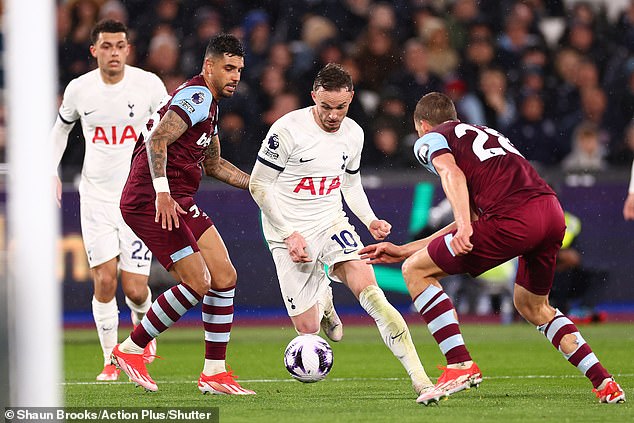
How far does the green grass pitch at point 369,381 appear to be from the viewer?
6.38 m

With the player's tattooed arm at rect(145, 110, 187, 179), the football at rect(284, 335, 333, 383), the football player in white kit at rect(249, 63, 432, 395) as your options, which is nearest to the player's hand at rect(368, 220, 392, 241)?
the football player in white kit at rect(249, 63, 432, 395)

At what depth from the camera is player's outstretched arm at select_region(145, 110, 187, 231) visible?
7.21m

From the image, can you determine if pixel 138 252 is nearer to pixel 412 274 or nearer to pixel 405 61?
pixel 412 274

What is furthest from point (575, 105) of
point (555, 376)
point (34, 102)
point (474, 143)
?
point (34, 102)

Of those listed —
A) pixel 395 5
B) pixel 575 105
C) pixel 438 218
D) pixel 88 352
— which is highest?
pixel 395 5

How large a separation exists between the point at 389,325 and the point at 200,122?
171cm

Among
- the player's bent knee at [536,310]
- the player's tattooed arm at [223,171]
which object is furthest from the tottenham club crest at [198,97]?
the player's bent knee at [536,310]

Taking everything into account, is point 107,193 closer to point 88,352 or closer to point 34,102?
point 88,352

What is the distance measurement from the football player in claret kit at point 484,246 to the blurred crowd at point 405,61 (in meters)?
6.47

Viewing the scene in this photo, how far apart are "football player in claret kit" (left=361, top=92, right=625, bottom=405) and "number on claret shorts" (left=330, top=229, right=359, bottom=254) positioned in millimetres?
662

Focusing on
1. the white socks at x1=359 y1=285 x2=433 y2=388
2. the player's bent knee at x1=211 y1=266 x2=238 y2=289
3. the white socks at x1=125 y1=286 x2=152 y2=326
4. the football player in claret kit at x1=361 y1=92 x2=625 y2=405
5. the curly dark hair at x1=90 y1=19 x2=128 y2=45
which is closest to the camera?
the football player in claret kit at x1=361 y1=92 x2=625 y2=405

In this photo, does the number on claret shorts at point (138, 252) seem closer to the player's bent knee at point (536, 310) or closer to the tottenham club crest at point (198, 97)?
the tottenham club crest at point (198, 97)

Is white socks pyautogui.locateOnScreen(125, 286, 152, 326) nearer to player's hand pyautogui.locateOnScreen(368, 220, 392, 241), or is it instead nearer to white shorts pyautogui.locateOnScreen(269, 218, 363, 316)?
white shorts pyautogui.locateOnScreen(269, 218, 363, 316)

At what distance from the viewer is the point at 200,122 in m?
7.48
